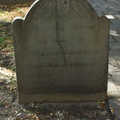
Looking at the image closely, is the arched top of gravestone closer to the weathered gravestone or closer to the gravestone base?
the weathered gravestone

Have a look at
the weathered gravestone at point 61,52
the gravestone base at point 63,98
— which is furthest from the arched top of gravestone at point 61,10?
the gravestone base at point 63,98

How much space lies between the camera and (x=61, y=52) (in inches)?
124

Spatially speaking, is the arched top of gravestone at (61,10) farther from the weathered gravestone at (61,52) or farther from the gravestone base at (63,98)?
the gravestone base at (63,98)

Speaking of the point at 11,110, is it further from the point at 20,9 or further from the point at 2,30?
the point at 20,9

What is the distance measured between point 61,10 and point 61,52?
0.51 metres

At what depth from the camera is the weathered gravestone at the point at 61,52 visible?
2.97 meters

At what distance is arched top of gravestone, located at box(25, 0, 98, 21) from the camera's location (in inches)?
115

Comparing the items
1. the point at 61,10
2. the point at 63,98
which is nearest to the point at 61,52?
the point at 61,10

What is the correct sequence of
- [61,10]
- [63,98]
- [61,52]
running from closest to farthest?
1. [61,10]
2. [61,52]
3. [63,98]

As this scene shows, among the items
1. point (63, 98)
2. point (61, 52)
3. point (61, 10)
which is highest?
point (61, 10)

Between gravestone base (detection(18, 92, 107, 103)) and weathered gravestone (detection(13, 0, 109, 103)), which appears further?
gravestone base (detection(18, 92, 107, 103))

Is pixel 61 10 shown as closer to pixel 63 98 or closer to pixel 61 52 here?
pixel 61 52

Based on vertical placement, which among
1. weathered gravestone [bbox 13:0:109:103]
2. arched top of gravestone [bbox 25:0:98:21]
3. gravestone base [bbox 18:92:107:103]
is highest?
arched top of gravestone [bbox 25:0:98:21]

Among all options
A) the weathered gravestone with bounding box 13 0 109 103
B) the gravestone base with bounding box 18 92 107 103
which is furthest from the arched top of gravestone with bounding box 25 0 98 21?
the gravestone base with bounding box 18 92 107 103
